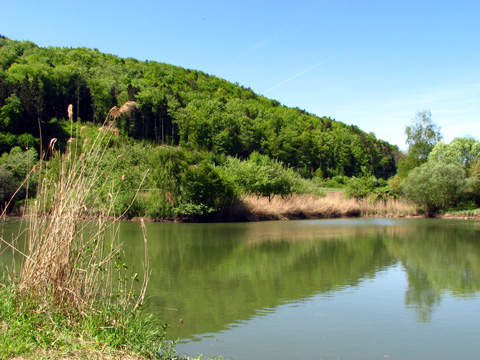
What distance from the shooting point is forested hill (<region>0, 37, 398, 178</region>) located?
5690cm

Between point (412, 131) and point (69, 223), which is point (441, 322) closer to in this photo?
point (69, 223)

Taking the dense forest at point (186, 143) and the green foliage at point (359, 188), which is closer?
the dense forest at point (186, 143)

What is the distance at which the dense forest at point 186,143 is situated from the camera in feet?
84.6

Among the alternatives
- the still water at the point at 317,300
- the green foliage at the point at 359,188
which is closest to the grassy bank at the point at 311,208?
the green foliage at the point at 359,188

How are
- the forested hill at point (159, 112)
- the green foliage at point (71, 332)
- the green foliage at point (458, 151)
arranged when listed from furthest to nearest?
the forested hill at point (159, 112), the green foliage at point (458, 151), the green foliage at point (71, 332)

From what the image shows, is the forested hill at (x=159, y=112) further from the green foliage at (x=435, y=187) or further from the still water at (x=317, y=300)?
the still water at (x=317, y=300)

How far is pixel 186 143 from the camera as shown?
7900cm

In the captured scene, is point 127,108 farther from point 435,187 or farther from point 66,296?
point 435,187

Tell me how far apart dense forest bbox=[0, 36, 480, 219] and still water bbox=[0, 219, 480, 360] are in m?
2.00

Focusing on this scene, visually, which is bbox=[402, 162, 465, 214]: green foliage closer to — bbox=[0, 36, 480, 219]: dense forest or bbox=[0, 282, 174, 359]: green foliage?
bbox=[0, 36, 480, 219]: dense forest

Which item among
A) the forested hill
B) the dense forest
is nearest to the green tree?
the dense forest

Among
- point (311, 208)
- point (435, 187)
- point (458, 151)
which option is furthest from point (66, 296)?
point (458, 151)

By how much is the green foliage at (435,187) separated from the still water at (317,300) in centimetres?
1915

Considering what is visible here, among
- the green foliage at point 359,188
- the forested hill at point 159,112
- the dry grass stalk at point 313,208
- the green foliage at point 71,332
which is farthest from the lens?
the forested hill at point 159,112
